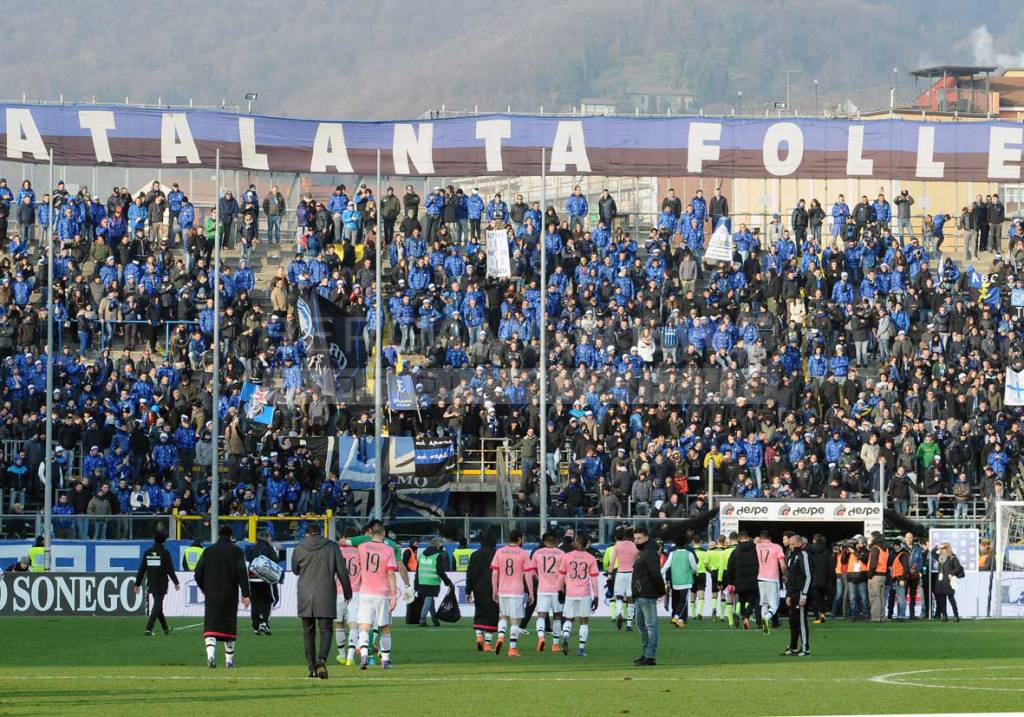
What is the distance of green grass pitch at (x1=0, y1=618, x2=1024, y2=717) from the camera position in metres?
17.8

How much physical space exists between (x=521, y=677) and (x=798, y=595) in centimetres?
487

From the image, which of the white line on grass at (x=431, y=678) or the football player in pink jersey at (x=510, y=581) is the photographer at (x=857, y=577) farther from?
the white line on grass at (x=431, y=678)

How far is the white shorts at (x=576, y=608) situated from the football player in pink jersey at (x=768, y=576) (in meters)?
5.34

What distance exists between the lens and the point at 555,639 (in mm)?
27281

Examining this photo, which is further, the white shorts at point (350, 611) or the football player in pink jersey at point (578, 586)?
the football player in pink jersey at point (578, 586)

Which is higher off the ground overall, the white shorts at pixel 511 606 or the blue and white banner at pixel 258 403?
the blue and white banner at pixel 258 403

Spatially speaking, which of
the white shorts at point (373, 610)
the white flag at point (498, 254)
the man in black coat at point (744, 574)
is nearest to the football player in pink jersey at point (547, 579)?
the white shorts at point (373, 610)

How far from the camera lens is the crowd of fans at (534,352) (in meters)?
43.0

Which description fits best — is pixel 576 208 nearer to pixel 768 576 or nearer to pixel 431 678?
pixel 768 576

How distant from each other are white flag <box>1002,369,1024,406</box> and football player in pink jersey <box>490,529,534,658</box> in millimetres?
24076

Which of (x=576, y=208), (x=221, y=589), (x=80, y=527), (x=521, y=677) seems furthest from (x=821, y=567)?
(x=576, y=208)

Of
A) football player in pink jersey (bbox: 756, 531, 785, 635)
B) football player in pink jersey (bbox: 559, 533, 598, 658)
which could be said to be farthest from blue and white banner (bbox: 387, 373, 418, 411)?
football player in pink jersey (bbox: 559, 533, 598, 658)

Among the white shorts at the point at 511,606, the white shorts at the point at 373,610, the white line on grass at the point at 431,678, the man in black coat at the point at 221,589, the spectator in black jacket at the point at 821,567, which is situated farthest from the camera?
the spectator in black jacket at the point at 821,567

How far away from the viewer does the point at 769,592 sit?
30969mm
